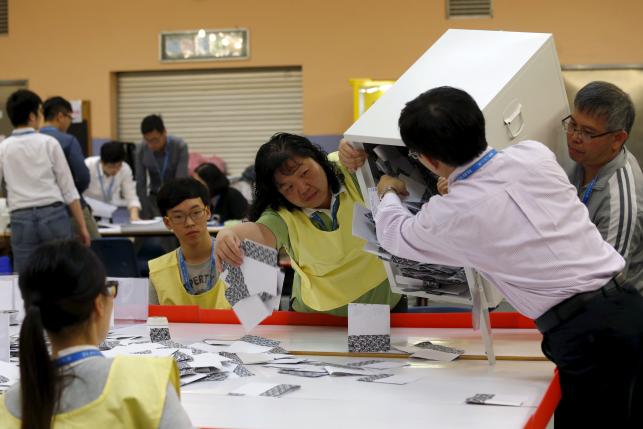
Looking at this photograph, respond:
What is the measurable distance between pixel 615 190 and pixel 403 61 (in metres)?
7.43

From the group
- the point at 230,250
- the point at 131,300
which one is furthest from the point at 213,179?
the point at 230,250

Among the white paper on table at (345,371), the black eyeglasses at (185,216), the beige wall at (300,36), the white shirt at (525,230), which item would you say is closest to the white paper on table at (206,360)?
the white paper on table at (345,371)

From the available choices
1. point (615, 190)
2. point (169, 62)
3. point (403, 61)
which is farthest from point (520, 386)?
point (169, 62)

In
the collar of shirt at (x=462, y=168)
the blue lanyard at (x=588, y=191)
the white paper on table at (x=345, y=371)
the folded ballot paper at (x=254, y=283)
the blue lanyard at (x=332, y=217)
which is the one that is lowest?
the white paper on table at (x=345, y=371)

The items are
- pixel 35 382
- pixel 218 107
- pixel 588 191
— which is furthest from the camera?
pixel 218 107

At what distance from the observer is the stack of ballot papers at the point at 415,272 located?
2566mm

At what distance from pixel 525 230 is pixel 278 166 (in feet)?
3.15

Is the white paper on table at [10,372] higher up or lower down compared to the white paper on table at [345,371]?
higher up

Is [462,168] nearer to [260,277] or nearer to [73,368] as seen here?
[260,277]

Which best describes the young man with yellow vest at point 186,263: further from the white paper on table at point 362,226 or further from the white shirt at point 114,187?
the white shirt at point 114,187

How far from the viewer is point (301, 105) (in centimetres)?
1023

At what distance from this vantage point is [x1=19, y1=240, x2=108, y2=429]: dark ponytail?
1381 mm

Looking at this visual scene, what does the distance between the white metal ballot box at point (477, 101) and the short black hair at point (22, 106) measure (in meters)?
3.31

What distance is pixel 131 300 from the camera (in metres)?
3.03
